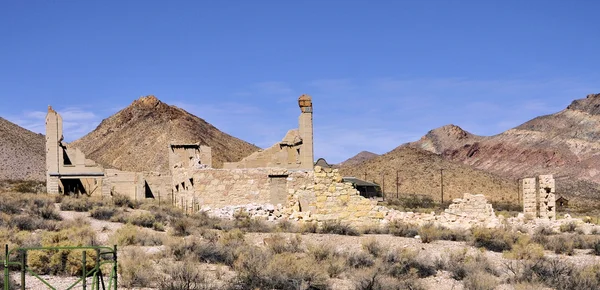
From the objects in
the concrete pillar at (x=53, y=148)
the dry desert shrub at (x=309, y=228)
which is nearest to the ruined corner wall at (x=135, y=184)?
the concrete pillar at (x=53, y=148)

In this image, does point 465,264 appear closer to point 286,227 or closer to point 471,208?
point 286,227

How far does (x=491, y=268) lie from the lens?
53.2 feet

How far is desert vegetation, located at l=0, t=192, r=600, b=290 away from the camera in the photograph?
14.1 metres

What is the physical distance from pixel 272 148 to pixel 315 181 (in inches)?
506

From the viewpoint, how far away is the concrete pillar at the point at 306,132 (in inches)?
1393

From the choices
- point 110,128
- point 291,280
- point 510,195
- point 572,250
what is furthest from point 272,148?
point 110,128

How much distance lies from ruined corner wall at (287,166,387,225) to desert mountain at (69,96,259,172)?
50.2 m

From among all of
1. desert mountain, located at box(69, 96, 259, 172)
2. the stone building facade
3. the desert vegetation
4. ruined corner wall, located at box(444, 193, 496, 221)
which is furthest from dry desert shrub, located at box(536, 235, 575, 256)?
desert mountain, located at box(69, 96, 259, 172)

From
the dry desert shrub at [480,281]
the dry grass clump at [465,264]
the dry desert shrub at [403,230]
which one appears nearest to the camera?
the dry desert shrub at [480,281]

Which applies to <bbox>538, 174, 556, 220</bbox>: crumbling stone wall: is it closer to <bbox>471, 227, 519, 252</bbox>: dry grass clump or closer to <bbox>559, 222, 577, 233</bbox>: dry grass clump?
<bbox>559, 222, 577, 233</bbox>: dry grass clump

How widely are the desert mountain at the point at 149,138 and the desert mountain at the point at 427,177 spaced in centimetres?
1693

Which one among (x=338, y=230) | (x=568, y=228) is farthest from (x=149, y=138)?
(x=338, y=230)

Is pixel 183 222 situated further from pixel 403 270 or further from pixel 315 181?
pixel 403 270

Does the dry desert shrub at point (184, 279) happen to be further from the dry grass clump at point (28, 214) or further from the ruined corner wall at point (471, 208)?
the ruined corner wall at point (471, 208)
